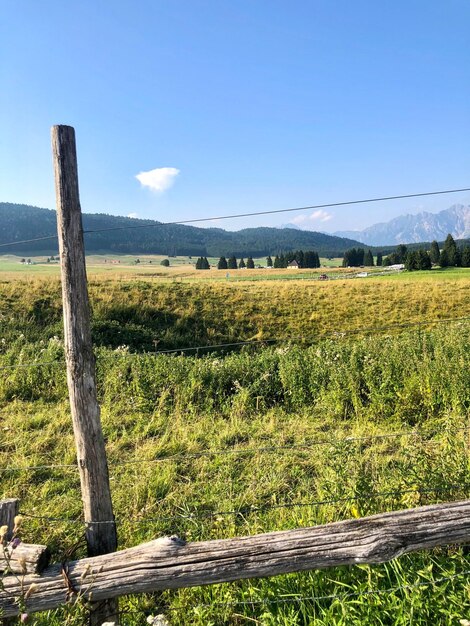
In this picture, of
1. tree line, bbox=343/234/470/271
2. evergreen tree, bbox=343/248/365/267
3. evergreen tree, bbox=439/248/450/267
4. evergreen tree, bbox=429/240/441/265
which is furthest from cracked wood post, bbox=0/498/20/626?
evergreen tree, bbox=343/248/365/267

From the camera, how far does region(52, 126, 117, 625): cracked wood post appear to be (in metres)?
2.96

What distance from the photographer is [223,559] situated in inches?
106

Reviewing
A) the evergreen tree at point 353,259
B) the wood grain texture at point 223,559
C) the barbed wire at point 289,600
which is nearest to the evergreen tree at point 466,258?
the evergreen tree at point 353,259

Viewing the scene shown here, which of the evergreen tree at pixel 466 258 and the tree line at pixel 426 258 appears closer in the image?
the tree line at pixel 426 258

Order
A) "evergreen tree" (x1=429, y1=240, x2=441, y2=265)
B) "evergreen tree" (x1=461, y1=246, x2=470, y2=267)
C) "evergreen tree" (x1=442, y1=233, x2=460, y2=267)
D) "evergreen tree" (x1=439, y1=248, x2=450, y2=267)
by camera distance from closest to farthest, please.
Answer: "evergreen tree" (x1=439, y1=248, x2=450, y2=267) < "evergreen tree" (x1=429, y1=240, x2=441, y2=265) < "evergreen tree" (x1=442, y1=233, x2=460, y2=267) < "evergreen tree" (x1=461, y1=246, x2=470, y2=267)

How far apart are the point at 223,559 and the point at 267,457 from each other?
3122 mm

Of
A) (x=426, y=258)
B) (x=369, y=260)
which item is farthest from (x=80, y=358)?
(x=369, y=260)

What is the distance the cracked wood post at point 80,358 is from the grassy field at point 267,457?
61 centimetres

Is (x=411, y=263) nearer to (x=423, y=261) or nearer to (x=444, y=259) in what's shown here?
(x=423, y=261)

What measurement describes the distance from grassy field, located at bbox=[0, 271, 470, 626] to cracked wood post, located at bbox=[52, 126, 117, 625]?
0.61m

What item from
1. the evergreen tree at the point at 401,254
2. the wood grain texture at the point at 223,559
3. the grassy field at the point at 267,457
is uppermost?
the evergreen tree at the point at 401,254

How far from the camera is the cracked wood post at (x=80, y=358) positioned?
2.96 meters

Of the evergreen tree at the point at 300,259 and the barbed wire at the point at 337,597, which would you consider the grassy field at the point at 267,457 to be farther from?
the evergreen tree at the point at 300,259

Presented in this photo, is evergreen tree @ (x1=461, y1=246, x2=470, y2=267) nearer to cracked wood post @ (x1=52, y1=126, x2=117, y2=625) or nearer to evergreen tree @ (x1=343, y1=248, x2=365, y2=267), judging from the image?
evergreen tree @ (x1=343, y1=248, x2=365, y2=267)
